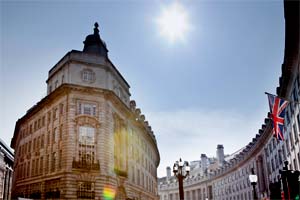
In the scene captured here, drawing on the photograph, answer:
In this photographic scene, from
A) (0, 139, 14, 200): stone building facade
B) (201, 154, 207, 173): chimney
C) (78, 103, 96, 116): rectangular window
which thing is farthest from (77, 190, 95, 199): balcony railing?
(201, 154, 207, 173): chimney

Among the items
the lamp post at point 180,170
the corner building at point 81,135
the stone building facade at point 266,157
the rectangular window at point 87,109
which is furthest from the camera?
the rectangular window at point 87,109

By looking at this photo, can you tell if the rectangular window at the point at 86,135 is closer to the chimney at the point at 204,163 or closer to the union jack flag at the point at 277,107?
the union jack flag at the point at 277,107

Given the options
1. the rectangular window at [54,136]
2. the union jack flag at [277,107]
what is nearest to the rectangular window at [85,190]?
the rectangular window at [54,136]

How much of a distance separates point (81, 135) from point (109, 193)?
294 inches

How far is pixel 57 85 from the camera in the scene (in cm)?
4306

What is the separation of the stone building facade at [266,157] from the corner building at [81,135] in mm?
20816

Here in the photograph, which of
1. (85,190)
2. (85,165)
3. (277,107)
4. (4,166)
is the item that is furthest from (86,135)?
(4,166)

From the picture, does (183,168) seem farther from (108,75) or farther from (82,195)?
(108,75)

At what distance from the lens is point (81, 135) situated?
3869 cm

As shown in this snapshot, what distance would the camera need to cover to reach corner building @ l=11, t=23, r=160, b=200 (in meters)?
37.0

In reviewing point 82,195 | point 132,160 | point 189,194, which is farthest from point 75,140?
point 189,194

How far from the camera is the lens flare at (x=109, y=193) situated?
37469 millimetres

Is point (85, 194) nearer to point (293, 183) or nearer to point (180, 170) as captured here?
point (180, 170)

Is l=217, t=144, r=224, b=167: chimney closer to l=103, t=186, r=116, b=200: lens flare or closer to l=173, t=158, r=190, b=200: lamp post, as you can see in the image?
l=103, t=186, r=116, b=200: lens flare
